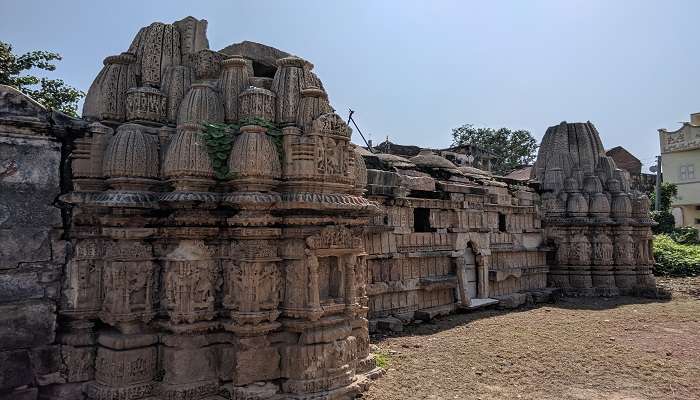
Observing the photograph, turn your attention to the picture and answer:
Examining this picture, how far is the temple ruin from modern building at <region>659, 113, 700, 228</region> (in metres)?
34.7

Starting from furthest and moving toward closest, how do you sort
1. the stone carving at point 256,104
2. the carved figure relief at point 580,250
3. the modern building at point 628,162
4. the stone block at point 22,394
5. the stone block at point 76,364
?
the modern building at point 628,162 → the carved figure relief at point 580,250 → the stone carving at point 256,104 → the stone block at point 76,364 → the stone block at point 22,394

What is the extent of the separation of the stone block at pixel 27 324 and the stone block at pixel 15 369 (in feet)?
0.25

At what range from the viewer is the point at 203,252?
5551 millimetres

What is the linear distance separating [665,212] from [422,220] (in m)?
23.2

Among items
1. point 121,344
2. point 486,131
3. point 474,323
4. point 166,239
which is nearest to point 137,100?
point 166,239

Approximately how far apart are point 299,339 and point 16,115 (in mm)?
3693

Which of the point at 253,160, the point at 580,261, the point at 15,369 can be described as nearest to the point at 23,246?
the point at 15,369

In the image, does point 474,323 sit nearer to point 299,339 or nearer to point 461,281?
point 461,281

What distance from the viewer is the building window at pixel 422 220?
36.2 feet

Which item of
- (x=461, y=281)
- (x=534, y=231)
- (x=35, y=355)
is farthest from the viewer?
(x=534, y=231)

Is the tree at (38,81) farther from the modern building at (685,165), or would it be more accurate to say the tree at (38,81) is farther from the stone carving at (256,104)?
the modern building at (685,165)

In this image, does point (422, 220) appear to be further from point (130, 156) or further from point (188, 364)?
point (130, 156)

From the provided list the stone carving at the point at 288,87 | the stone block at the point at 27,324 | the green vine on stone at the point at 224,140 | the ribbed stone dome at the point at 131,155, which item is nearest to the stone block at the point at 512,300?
the stone carving at the point at 288,87

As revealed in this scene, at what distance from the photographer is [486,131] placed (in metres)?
47.0
